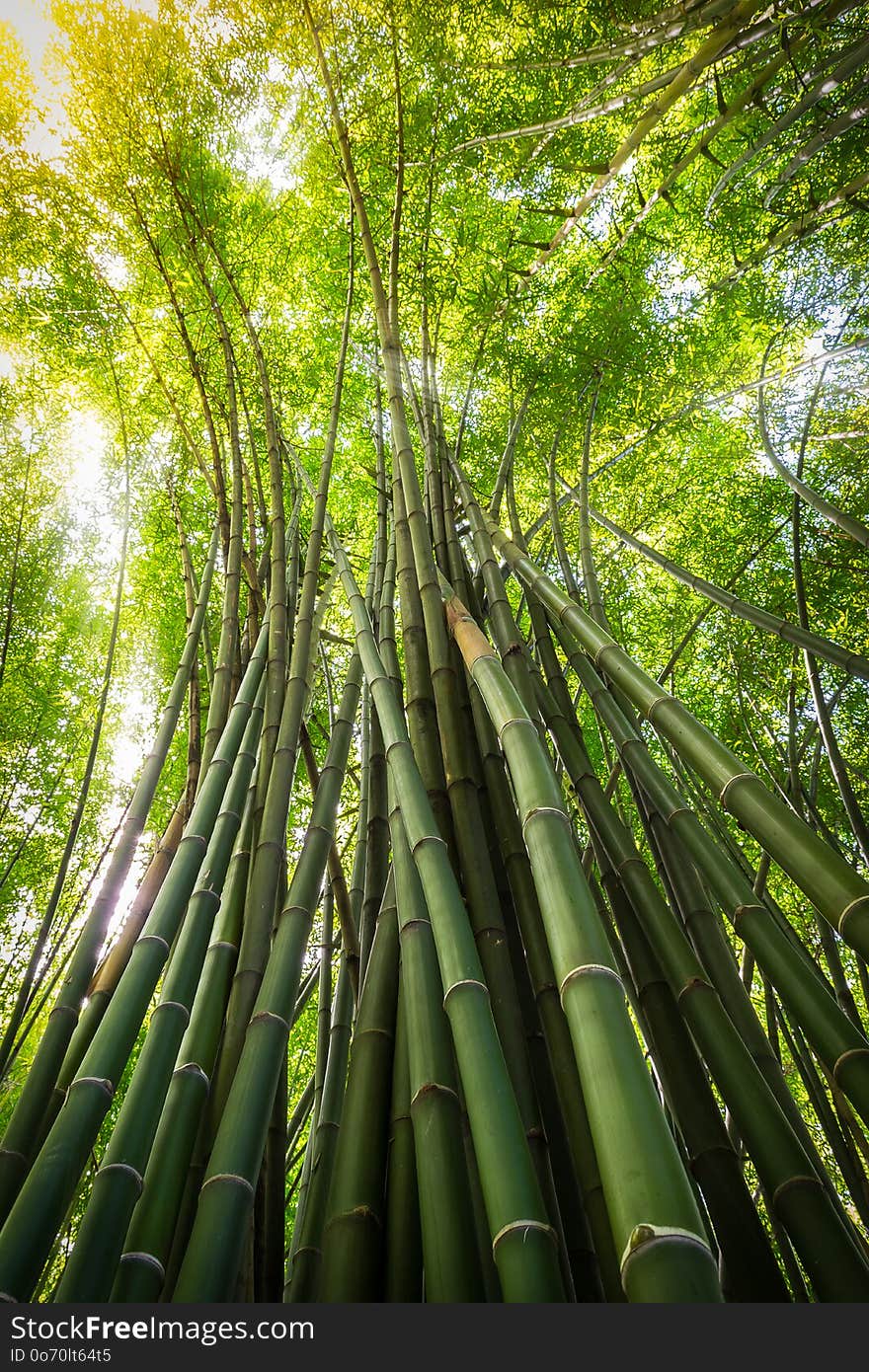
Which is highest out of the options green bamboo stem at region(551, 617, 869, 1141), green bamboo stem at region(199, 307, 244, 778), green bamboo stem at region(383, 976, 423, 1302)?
green bamboo stem at region(199, 307, 244, 778)

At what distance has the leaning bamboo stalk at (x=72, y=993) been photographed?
120cm

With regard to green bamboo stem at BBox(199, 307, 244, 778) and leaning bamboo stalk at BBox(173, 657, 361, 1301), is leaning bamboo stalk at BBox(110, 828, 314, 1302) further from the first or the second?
green bamboo stem at BBox(199, 307, 244, 778)

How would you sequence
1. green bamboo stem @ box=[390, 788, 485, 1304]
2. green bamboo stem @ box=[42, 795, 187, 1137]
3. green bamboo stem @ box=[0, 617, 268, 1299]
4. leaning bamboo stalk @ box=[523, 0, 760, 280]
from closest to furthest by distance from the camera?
green bamboo stem @ box=[390, 788, 485, 1304], green bamboo stem @ box=[0, 617, 268, 1299], green bamboo stem @ box=[42, 795, 187, 1137], leaning bamboo stalk @ box=[523, 0, 760, 280]

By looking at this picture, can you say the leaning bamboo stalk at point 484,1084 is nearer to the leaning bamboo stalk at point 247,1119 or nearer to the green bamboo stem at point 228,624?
the leaning bamboo stalk at point 247,1119

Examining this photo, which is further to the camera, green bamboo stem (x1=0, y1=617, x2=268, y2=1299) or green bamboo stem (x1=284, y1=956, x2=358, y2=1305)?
green bamboo stem (x1=284, y1=956, x2=358, y2=1305)

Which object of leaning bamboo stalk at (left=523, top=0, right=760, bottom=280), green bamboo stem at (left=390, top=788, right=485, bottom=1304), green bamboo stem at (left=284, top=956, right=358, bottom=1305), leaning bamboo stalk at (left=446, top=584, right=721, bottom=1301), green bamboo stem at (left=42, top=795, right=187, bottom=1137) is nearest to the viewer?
leaning bamboo stalk at (left=446, top=584, right=721, bottom=1301)

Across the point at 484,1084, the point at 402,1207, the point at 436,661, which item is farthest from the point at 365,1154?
the point at 436,661

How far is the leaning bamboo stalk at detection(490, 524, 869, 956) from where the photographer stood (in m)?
0.87

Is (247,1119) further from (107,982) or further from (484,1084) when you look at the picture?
(107,982)

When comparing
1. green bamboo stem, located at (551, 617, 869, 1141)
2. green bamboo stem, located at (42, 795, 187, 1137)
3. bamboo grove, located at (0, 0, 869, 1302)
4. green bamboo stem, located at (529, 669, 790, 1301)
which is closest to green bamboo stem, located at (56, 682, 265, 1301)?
bamboo grove, located at (0, 0, 869, 1302)

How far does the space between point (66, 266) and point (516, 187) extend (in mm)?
2391

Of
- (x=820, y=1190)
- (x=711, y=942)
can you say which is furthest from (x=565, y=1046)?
(x=711, y=942)

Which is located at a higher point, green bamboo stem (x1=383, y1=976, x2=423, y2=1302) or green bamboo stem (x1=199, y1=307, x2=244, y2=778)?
green bamboo stem (x1=199, y1=307, x2=244, y2=778)

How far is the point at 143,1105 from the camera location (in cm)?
97
